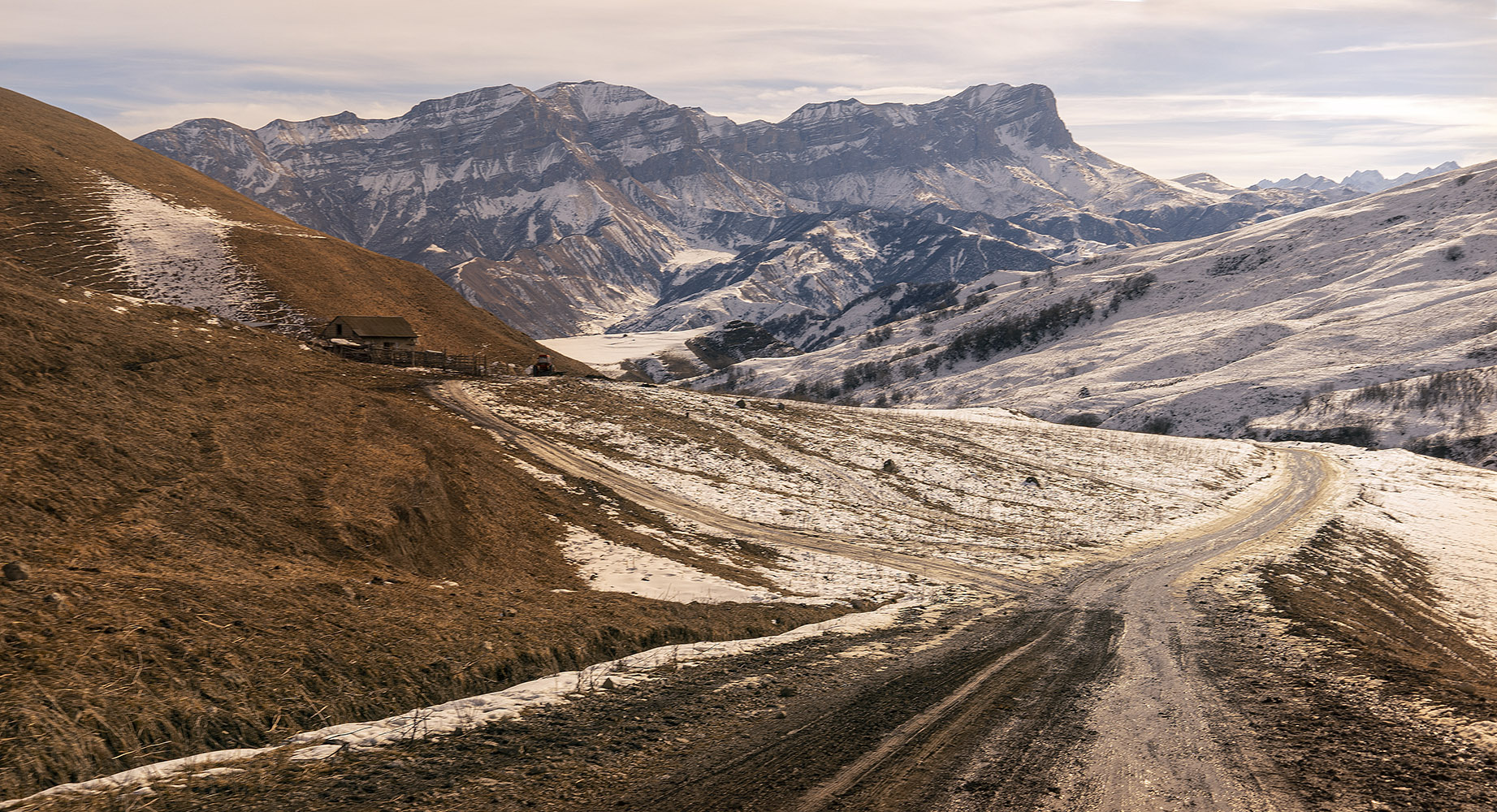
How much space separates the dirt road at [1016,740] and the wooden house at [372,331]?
50407mm

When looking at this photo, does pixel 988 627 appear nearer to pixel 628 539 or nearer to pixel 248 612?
pixel 628 539

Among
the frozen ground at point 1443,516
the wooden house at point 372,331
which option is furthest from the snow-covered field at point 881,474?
the wooden house at point 372,331

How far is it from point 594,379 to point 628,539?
32690 millimetres

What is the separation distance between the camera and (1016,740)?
1088 cm

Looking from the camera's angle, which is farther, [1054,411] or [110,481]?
[1054,411]

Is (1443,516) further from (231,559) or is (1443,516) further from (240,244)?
(240,244)

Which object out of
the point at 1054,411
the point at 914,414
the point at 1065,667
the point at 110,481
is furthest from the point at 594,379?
the point at 1054,411

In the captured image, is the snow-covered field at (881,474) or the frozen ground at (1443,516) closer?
the frozen ground at (1443,516)

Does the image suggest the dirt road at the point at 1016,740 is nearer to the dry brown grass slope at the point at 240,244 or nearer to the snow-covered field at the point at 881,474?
the snow-covered field at the point at 881,474

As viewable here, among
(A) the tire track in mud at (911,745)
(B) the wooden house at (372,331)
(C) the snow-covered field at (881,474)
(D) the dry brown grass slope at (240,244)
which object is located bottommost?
(C) the snow-covered field at (881,474)

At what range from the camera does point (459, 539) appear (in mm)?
20734

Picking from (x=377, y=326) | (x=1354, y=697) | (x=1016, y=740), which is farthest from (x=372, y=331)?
(x=1354, y=697)

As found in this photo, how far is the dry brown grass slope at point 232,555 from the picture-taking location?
9.18 metres

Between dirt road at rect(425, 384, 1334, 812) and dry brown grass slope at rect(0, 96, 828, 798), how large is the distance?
483 centimetres
